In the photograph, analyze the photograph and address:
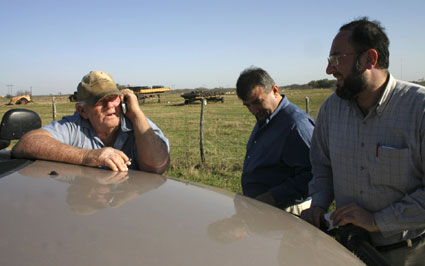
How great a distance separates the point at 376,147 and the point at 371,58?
1.68 ft

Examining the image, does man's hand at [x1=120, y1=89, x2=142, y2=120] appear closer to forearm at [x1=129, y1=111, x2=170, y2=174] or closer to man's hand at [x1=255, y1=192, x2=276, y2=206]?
forearm at [x1=129, y1=111, x2=170, y2=174]

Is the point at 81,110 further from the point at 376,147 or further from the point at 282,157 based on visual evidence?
the point at 376,147

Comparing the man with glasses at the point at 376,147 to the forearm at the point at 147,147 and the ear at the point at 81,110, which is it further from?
the ear at the point at 81,110

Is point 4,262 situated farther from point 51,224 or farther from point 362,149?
point 362,149

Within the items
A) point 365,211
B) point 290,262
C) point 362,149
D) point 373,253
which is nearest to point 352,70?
point 362,149

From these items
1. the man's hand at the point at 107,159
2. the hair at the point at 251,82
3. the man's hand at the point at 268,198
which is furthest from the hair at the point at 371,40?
the man's hand at the point at 107,159

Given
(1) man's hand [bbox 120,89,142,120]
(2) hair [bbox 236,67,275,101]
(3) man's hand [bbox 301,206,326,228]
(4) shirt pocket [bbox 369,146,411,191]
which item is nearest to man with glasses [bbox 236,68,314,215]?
(2) hair [bbox 236,67,275,101]

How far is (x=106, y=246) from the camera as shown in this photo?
1054 mm

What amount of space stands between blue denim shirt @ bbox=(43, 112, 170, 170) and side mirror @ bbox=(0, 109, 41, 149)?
0.44 metres

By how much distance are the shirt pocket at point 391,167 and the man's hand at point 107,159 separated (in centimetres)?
145

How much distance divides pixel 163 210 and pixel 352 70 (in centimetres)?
137

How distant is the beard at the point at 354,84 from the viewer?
2023mm

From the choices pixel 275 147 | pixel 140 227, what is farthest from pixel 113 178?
pixel 275 147

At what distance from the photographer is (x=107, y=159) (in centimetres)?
208
